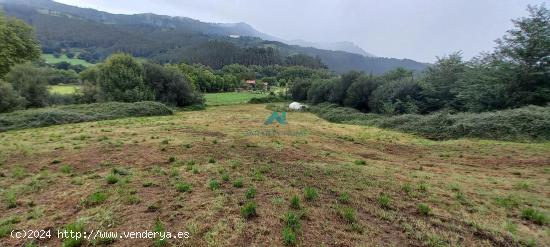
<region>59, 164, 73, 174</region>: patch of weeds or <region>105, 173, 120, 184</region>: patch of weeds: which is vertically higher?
<region>105, 173, 120, 184</region>: patch of weeds

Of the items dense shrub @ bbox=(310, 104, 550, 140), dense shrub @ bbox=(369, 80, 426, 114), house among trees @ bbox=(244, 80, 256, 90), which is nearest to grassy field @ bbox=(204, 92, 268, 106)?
house among trees @ bbox=(244, 80, 256, 90)

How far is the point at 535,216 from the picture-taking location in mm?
5562

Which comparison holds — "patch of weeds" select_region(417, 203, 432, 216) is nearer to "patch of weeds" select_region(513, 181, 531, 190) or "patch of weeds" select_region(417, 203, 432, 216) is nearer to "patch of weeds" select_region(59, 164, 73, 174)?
"patch of weeds" select_region(513, 181, 531, 190)

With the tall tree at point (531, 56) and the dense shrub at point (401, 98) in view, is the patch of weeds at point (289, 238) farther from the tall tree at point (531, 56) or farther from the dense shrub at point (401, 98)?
the dense shrub at point (401, 98)

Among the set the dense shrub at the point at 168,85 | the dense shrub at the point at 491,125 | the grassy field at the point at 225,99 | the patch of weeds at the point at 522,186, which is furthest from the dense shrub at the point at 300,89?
the patch of weeds at the point at 522,186

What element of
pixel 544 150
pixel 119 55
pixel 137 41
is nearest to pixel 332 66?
pixel 137 41

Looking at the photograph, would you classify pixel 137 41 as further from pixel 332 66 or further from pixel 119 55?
pixel 119 55

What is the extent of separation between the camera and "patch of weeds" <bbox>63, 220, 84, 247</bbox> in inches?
178

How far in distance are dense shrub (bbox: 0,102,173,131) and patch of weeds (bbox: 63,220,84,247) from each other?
2354 centimetres

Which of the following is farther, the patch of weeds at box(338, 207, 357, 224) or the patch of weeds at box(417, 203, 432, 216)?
the patch of weeds at box(417, 203, 432, 216)

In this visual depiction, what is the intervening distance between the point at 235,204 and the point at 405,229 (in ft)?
11.3

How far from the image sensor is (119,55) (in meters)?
43.5

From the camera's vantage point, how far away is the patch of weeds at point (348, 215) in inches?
212

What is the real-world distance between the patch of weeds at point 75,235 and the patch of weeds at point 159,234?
1175mm
